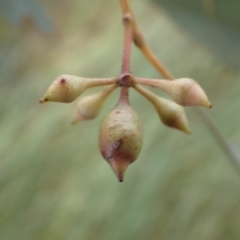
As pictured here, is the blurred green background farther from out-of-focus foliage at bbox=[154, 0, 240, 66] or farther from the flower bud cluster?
the flower bud cluster

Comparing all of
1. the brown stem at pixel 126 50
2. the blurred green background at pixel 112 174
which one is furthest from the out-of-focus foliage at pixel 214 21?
the blurred green background at pixel 112 174

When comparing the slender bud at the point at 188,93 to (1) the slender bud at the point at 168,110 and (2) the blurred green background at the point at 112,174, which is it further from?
(2) the blurred green background at the point at 112,174

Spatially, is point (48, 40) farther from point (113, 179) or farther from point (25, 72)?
point (113, 179)

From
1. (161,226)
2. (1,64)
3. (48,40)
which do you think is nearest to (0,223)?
(161,226)

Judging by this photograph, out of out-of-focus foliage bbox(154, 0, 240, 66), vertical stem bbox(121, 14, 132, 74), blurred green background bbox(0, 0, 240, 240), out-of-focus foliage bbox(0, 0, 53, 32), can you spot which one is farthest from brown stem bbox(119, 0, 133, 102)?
blurred green background bbox(0, 0, 240, 240)

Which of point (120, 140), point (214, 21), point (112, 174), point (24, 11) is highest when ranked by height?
point (24, 11)

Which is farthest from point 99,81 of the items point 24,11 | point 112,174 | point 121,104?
point 112,174

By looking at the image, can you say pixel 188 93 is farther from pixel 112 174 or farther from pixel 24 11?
pixel 112 174
